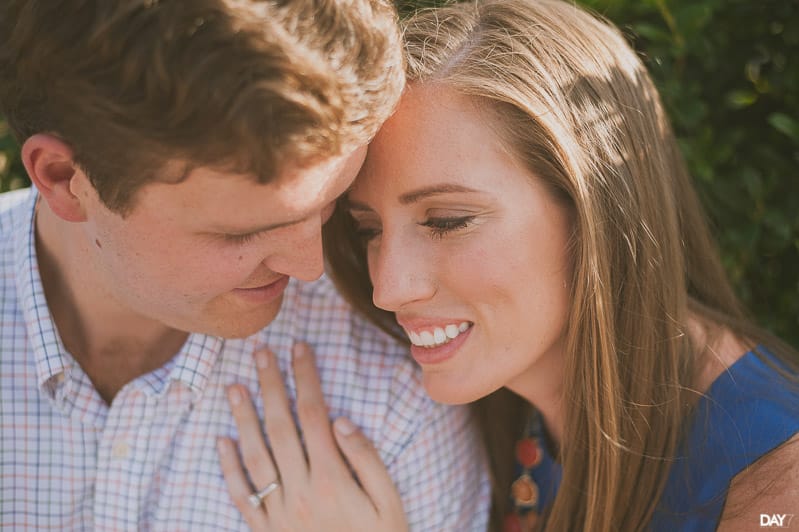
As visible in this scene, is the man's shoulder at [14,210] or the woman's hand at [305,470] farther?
the man's shoulder at [14,210]

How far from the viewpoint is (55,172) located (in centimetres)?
214

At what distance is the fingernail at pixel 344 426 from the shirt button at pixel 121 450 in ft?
1.89

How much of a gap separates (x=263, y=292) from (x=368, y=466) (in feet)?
1.81

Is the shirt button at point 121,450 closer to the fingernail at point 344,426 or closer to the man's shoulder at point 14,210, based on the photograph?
the fingernail at point 344,426

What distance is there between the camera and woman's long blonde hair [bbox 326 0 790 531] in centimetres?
217

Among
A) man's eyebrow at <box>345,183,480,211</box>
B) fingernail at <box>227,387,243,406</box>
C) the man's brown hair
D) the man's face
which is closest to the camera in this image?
the man's brown hair

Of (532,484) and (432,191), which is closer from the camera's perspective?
(432,191)

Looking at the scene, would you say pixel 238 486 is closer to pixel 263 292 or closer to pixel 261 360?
pixel 261 360

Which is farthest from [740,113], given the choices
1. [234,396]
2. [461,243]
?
[234,396]

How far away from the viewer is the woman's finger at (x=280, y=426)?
2363 mm

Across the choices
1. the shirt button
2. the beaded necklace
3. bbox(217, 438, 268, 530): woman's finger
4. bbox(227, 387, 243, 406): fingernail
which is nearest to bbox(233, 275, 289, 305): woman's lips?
bbox(227, 387, 243, 406): fingernail

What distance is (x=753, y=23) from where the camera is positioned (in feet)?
9.37

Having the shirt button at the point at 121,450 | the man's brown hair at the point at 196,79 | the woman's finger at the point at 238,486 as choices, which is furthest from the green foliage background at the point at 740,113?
the woman's finger at the point at 238,486

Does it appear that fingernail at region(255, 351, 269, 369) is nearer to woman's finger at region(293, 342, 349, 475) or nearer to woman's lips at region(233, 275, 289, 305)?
woman's finger at region(293, 342, 349, 475)
